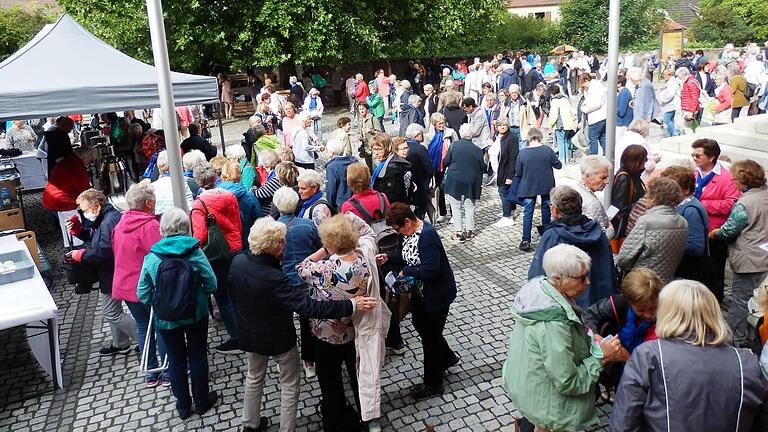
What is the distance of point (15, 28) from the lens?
41406 millimetres

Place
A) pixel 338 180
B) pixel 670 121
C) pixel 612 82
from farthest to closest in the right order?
pixel 670 121 < pixel 338 180 < pixel 612 82

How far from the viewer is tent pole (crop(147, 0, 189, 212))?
5.10m

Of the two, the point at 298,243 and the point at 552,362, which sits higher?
the point at 298,243

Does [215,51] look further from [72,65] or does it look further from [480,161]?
[480,161]

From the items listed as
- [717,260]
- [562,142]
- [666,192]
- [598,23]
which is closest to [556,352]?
[666,192]

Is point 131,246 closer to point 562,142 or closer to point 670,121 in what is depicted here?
point 562,142

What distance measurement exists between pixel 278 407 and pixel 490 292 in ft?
9.42

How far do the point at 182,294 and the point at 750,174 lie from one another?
175 inches

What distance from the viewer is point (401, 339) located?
19.1ft

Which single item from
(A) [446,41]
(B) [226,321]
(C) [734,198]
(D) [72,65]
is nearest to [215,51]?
(A) [446,41]

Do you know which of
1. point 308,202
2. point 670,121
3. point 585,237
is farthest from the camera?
point 670,121

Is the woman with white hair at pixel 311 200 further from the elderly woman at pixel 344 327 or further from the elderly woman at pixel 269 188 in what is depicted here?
the elderly woman at pixel 344 327

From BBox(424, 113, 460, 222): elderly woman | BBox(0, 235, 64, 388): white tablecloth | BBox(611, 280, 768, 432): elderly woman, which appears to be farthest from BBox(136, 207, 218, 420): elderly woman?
BBox(424, 113, 460, 222): elderly woman

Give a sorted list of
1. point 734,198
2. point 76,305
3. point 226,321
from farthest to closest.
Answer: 1. point 76,305
2. point 226,321
3. point 734,198
